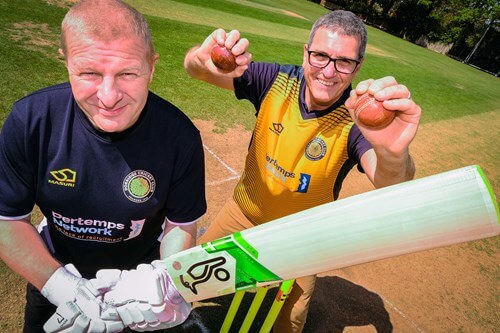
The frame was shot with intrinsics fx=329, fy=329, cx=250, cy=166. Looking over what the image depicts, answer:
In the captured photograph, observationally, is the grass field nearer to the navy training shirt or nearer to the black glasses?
the navy training shirt

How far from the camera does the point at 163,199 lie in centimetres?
180

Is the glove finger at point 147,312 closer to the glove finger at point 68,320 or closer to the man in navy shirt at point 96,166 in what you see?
the man in navy shirt at point 96,166

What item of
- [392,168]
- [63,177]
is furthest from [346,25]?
[63,177]

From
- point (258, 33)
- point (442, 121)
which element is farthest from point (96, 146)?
point (258, 33)

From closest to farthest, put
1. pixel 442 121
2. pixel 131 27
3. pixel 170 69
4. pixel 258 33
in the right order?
1. pixel 131 27
2. pixel 170 69
3. pixel 442 121
4. pixel 258 33

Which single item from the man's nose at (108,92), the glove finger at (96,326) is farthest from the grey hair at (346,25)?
the glove finger at (96,326)

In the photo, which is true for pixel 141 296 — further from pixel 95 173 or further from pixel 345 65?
pixel 345 65

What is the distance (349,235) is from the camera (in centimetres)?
138

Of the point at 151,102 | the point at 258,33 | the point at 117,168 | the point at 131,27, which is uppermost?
the point at 131,27

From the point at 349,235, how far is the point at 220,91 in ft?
22.6

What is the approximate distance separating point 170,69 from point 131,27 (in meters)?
6.90

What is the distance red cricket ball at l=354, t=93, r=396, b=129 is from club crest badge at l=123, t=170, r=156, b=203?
112 cm

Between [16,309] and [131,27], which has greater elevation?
[131,27]

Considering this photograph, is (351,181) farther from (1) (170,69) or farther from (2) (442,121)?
(2) (442,121)
